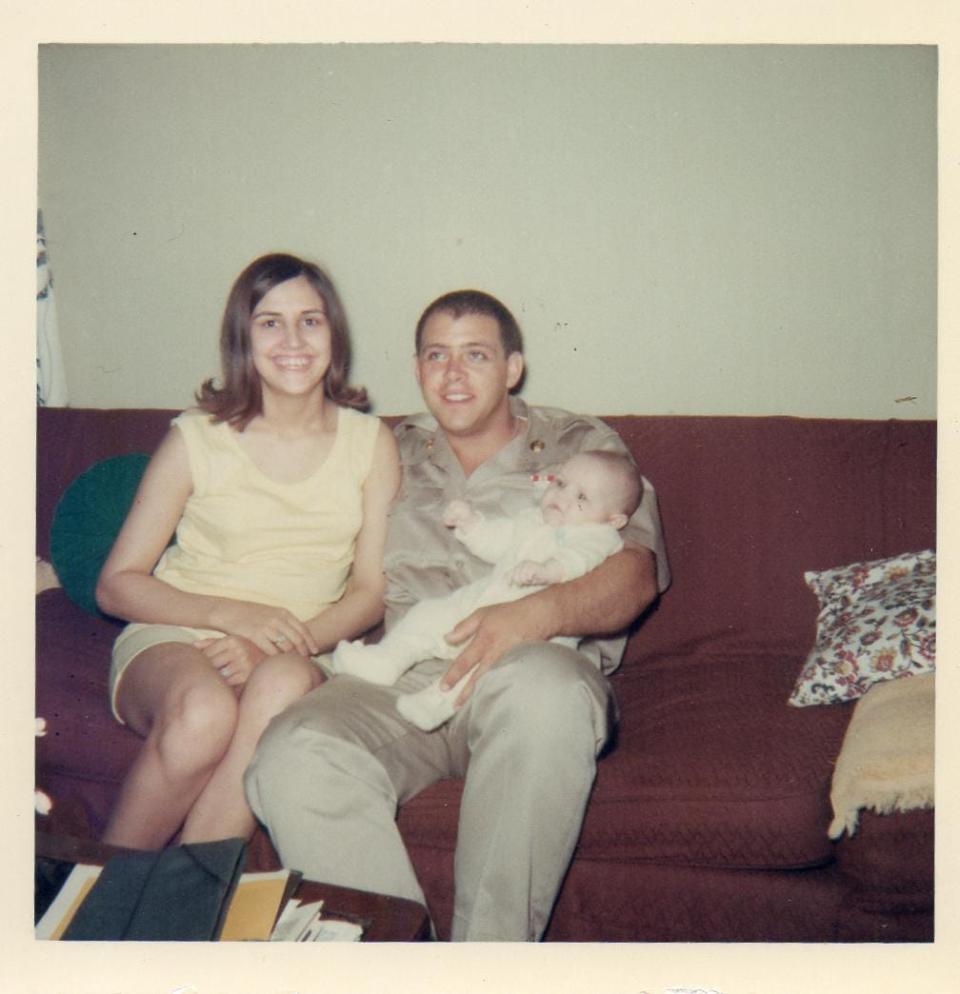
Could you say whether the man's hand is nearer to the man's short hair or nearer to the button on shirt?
the button on shirt

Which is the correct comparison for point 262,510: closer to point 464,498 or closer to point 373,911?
point 464,498

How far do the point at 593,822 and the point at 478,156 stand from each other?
1.41 metres

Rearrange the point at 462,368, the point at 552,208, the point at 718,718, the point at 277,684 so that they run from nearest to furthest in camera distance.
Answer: the point at 277,684, the point at 718,718, the point at 462,368, the point at 552,208

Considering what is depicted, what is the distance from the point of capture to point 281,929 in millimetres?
1076

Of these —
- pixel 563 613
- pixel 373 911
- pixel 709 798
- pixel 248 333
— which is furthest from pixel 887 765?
pixel 248 333

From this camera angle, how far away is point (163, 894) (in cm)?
113

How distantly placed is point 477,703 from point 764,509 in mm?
777

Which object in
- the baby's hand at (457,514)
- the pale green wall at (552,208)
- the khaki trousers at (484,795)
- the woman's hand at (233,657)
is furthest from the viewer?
the pale green wall at (552,208)

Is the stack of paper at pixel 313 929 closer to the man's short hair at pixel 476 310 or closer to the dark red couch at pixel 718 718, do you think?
the dark red couch at pixel 718 718

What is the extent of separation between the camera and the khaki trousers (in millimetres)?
1311

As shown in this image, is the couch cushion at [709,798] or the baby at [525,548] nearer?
the couch cushion at [709,798]

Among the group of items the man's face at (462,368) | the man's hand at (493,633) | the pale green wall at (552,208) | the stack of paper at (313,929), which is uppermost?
the pale green wall at (552,208)

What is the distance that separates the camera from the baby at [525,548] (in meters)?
1.56

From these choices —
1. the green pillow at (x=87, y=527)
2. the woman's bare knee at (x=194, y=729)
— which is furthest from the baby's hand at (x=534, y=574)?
the green pillow at (x=87, y=527)
